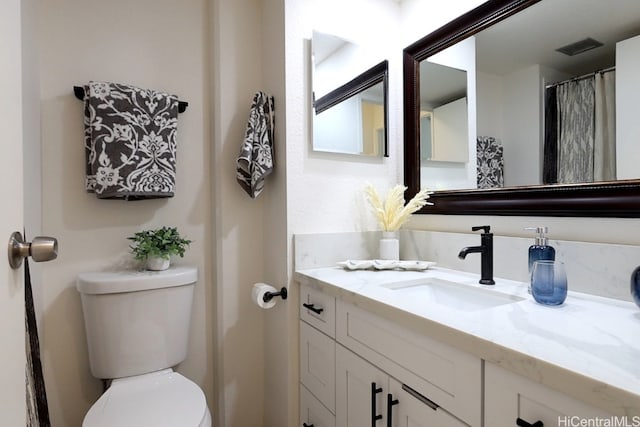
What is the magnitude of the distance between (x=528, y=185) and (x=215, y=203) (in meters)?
1.31

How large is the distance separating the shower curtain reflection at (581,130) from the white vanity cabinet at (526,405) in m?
0.73

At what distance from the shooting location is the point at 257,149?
1455mm

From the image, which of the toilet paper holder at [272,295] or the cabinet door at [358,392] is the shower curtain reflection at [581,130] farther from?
the toilet paper holder at [272,295]

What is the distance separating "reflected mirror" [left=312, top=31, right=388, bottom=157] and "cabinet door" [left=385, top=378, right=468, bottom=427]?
993 millimetres

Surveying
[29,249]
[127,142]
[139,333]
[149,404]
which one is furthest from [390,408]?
[127,142]

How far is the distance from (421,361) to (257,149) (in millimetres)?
1017

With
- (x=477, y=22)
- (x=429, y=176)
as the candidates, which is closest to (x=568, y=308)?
(x=429, y=176)

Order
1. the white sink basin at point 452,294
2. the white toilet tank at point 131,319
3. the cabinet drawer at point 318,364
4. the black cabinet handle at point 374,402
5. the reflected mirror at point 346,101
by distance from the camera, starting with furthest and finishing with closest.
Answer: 1. the reflected mirror at point 346,101
2. the white toilet tank at point 131,319
3. the cabinet drawer at point 318,364
4. the white sink basin at point 452,294
5. the black cabinet handle at point 374,402

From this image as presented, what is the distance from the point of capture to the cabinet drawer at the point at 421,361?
721mm

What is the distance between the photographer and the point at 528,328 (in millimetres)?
738

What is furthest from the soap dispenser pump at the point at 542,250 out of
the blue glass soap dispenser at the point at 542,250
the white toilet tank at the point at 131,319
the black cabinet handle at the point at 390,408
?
the white toilet tank at the point at 131,319

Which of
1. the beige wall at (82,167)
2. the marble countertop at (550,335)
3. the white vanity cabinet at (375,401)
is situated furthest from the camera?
the beige wall at (82,167)

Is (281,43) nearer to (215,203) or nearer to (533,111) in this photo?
(215,203)

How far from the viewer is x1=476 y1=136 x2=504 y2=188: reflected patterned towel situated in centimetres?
131
